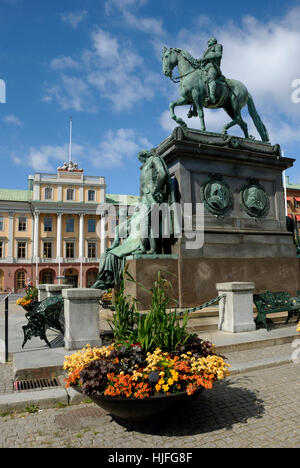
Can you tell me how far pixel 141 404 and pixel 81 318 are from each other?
10.9 ft

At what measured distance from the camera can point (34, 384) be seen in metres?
5.30

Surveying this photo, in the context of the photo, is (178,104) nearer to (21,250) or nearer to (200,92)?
(200,92)

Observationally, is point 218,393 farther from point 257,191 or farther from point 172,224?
point 257,191

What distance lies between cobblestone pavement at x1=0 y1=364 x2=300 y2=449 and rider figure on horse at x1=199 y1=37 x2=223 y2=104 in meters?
9.87

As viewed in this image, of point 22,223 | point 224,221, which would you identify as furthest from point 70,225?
point 224,221

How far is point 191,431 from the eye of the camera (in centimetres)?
374

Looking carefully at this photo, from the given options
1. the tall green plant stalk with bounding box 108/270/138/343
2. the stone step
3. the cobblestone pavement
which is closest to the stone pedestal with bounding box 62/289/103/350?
the tall green plant stalk with bounding box 108/270/138/343

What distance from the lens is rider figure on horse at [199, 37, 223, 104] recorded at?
11.9m

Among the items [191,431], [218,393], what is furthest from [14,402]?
[218,393]

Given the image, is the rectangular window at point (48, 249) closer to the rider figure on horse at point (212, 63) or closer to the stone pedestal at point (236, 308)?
the rider figure on horse at point (212, 63)

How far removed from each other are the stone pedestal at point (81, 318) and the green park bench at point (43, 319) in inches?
26.6

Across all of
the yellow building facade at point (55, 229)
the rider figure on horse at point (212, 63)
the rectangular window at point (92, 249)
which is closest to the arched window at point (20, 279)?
the yellow building facade at point (55, 229)

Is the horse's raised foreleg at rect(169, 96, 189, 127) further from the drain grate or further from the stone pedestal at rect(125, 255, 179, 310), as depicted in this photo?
the drain grate

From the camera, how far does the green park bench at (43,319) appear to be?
274 inches
